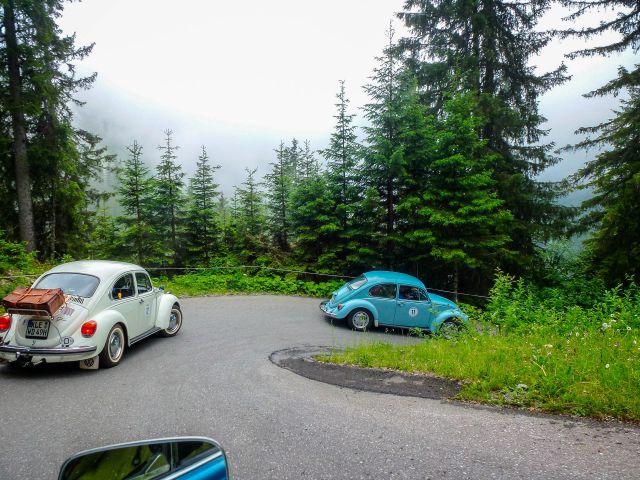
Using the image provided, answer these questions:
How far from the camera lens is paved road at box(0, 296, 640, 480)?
326cm

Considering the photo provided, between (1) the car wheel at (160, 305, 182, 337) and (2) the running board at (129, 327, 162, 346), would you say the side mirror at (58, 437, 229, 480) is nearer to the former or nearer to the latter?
(2) the running board at (129, 327, 162, 346)

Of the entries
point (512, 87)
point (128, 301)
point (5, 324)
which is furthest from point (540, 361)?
point (512, 87)

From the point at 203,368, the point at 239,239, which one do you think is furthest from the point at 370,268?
the point at 203,368

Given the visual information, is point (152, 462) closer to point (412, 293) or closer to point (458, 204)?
point (412, 293)

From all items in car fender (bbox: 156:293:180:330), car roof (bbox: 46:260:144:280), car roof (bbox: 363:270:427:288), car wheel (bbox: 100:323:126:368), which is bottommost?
car wheel (bbox: 100:323:126:368)

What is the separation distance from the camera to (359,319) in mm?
11023

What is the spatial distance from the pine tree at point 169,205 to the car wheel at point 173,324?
1229cm

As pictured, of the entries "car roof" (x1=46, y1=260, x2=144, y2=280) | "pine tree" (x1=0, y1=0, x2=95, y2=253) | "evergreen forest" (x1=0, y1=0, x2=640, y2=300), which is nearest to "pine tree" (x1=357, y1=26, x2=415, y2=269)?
"evergreen forest" (x1=0, y1=0, x2=640, y2=300)

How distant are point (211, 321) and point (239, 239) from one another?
10.1 m

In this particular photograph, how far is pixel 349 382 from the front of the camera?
543cm

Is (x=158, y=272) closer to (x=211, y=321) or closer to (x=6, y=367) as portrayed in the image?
(x=211, y=321)

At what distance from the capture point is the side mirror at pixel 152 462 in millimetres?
1452

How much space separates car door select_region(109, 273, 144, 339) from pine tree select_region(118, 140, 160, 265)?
12613 millimetres

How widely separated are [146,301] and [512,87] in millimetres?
17368
